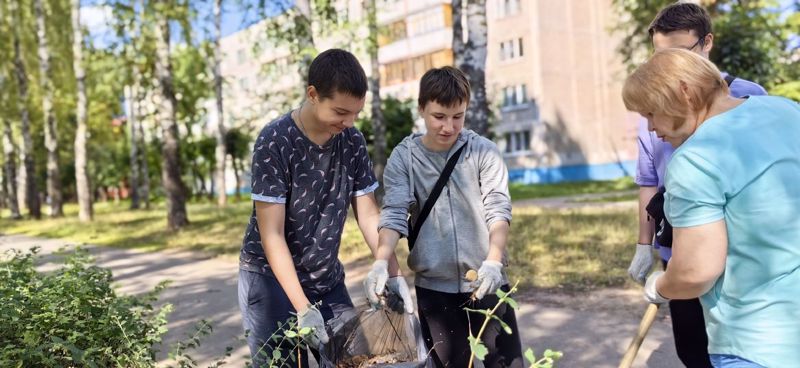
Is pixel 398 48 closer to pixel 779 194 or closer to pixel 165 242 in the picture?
pixel 165 242

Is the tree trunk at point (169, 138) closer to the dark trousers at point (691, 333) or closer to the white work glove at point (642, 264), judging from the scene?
the white work glove at point (642, 264)

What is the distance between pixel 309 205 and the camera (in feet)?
8.51

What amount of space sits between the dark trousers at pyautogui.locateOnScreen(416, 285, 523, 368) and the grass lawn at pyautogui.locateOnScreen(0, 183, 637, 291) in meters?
3.77

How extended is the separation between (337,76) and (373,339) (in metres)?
0.97

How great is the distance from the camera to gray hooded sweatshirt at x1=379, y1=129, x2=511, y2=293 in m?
2.72

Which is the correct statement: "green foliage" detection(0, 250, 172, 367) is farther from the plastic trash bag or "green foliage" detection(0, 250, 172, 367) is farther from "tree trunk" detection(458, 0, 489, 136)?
"tree trunk" detection(458, 0, 489, 136)

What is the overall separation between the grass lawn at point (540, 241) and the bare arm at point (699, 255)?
481 cm

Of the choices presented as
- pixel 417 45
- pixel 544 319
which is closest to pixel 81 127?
pixel 544 319

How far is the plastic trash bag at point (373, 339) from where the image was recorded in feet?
7.71

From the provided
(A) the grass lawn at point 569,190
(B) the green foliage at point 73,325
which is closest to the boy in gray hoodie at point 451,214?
(B) the green foliage at point 73,325

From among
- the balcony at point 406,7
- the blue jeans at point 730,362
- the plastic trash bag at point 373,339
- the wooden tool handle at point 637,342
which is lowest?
the wooden tool handle at point 637,342

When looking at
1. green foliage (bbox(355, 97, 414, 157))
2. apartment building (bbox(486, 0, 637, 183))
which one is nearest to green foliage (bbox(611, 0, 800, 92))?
green foliage (bbox(355, 97, 414, 157))

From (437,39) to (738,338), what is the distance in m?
34.3

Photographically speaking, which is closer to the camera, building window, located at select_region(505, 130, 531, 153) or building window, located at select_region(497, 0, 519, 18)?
building window, located at select_region(497, 0, 519, 18)
